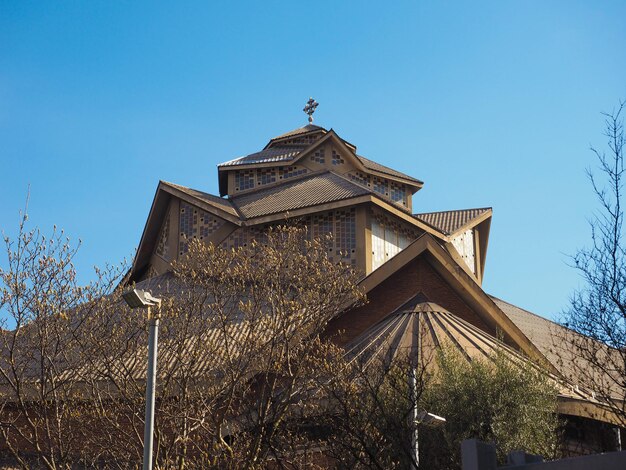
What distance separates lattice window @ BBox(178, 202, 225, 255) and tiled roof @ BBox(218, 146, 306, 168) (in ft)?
12.5

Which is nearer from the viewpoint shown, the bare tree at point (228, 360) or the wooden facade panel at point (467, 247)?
the bare tree at point (228, 360)

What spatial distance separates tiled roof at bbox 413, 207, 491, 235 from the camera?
100 feet

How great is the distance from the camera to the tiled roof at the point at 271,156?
1289 inches

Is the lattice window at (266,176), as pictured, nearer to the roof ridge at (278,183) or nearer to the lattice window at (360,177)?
the roof ridge at (278,183)

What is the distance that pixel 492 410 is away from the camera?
17.0 m

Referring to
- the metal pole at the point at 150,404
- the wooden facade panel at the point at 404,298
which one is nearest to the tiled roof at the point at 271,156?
the wooden facade panel at the point at 404,298

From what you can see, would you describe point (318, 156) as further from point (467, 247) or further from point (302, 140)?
point (467, 247)

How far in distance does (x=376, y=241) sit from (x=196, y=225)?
5805mm

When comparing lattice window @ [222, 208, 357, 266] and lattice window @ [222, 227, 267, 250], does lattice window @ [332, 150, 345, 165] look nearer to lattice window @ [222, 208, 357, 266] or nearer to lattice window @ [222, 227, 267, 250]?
lattice window @ [222, 208, 357, 266]

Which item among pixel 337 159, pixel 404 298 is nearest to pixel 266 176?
pixel 337 159

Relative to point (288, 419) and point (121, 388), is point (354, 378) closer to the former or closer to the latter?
point (288, 419)

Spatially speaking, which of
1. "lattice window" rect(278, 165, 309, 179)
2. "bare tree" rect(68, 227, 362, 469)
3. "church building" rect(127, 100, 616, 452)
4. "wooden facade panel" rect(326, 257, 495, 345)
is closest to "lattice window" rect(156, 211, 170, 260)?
"church building" rect(127, 100, 616, 452)

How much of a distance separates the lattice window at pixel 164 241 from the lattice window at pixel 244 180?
10.5 feet

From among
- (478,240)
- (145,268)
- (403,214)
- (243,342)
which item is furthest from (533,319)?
(243,342)
